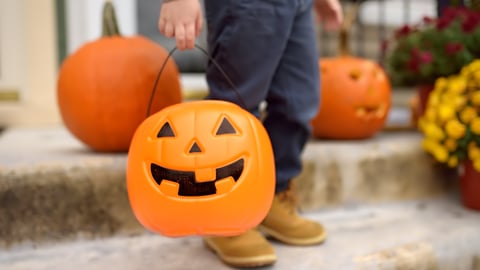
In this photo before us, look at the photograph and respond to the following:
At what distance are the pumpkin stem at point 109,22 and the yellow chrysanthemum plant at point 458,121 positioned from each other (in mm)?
1033

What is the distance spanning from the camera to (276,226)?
4.10 feet

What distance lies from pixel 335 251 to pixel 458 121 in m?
0.64

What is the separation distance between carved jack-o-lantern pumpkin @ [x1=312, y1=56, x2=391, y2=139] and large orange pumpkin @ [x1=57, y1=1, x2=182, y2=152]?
59 centimetres

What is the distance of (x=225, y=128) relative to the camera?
0.88 meters

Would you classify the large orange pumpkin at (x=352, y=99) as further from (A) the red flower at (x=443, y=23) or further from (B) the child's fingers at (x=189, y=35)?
(B) the child's fingers at (x=189, y=35)

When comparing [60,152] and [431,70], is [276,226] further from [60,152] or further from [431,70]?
[431,70]

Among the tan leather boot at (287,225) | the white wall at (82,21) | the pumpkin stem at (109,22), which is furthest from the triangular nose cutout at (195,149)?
the white wall at (82,21)

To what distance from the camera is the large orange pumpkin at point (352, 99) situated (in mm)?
1773

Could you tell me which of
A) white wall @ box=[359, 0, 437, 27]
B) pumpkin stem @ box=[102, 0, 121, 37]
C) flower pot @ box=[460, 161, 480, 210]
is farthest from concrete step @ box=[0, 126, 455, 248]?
white wall @ box=[359, 0, 437, 27]

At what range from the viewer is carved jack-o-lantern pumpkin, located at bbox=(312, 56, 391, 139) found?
1.77 meters

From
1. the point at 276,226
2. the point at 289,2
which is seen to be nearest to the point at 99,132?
the point at 276,226

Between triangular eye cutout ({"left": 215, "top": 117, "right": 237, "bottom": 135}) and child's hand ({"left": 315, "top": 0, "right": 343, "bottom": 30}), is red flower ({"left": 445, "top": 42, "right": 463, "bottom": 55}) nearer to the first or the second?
child's hand ({"left": 315, "top": 0, "right": 343, "bottom": 30})

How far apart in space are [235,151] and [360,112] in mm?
1014

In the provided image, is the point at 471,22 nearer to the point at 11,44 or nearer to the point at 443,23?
the point at 443,23
